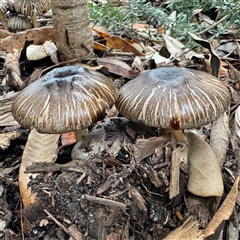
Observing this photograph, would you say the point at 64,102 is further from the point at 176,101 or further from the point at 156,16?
the point at 156,16

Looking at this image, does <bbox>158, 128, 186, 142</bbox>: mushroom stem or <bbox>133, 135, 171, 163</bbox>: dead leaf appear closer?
<bbox>133, 135, 171, 163</bbox>: dead leaf

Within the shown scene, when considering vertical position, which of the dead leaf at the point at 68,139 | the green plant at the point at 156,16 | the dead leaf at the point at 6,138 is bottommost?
the dead leaf at the point at 68,139

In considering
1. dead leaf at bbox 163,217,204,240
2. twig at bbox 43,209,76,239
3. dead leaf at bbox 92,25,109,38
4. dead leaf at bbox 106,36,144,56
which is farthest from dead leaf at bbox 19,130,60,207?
dead leaf at bbox 92,25,109,38

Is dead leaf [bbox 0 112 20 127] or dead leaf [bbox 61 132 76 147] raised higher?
dead leaf [bbox 0 112 20 127]

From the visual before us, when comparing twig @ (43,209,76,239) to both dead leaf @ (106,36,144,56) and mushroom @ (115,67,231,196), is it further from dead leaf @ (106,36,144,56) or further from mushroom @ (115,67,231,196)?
dead leaf @ (106,36,144,56)

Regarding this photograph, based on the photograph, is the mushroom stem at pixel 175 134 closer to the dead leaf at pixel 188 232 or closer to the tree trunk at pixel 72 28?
the dead leaf at pixel 188 232

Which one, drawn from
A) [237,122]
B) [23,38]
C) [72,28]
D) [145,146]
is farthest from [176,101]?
[23,38]

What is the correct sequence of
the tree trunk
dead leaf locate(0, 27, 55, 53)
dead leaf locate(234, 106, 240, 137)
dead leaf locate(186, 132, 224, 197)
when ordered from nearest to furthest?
1. dead leaf locate(186, 132, 224, 197)
2. dead leaf locate(234, 106, 240, 137)
3. the tree trunk
4. dead leaf locate(0, 27, 55, 53)

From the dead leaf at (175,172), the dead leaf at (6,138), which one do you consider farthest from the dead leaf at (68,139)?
the dead leaf at (175,172)
